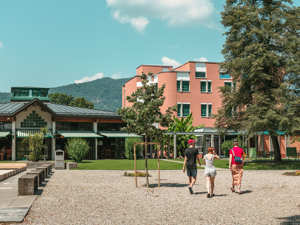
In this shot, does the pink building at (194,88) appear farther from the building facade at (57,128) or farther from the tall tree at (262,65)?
the tall tree at (262,65)

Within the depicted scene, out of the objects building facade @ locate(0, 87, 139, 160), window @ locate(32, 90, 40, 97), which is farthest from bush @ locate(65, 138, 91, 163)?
window @ locate(32, 90, 40, 97)

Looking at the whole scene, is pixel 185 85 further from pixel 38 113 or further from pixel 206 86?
pixel 38 113

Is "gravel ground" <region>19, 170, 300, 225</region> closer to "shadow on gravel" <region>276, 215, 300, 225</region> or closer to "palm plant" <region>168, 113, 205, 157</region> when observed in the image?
"shadow on gravel" <region>276, 215, 300, 225</region>

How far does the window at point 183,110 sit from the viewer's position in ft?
133

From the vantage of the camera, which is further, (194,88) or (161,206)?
(194,88)

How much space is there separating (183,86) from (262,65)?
62.6ft

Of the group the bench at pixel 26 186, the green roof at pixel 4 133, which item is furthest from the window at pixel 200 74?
the bench at pixel 26 186

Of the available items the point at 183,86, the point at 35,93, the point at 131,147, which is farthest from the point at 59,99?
the point at 131,147

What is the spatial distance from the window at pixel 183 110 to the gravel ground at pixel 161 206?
28863mm

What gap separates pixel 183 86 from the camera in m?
41.2

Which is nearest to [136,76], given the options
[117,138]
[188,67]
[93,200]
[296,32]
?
[188,67]

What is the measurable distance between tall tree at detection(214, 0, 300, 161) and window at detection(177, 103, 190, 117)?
14.5 meters

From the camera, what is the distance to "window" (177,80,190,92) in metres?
40.8

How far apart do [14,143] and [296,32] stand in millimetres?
24234
